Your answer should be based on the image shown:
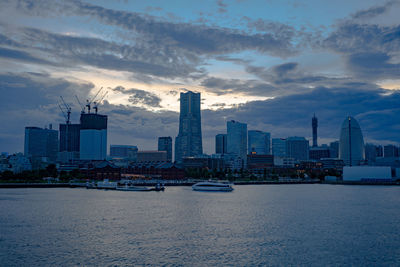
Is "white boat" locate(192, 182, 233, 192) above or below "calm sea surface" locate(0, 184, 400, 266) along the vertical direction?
above

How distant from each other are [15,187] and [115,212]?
87461 millimetres

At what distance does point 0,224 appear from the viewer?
190 ft

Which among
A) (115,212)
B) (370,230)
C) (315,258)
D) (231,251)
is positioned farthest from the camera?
(115,212)

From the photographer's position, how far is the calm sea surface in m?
40.4

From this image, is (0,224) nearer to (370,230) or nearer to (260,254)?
(260,254)

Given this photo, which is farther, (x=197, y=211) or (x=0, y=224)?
(x=197, y=211)

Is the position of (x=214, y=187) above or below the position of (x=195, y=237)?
above

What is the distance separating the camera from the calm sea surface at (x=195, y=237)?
40.4 metres

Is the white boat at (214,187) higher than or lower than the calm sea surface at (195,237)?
higher

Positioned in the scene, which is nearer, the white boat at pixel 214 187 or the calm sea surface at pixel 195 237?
the calm sea surface at pixel 195 237

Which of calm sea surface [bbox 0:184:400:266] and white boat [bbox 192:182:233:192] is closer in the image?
calm sea surface [bbox 0:184:400:266]

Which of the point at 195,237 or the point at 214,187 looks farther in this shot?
the point at 214,187

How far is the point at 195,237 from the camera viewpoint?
5109cm

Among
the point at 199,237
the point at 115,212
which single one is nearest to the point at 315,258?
the point at 199,237
